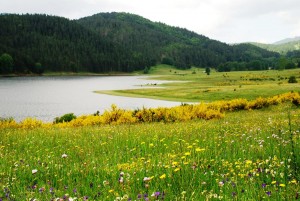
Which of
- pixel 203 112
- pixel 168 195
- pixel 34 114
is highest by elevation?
pixel 168 195

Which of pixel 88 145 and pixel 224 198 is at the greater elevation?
pixel 224 198

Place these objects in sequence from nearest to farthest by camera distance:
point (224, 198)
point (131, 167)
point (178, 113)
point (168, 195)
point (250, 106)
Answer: point (224, 198) → point (168, 195) → point (131, 167) → point (178, 113) → point (250, 106)

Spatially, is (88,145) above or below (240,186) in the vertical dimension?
below

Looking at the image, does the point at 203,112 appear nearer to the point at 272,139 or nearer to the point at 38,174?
the point at 272,139

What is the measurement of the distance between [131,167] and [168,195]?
2280 millimetres

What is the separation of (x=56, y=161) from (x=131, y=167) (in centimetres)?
228

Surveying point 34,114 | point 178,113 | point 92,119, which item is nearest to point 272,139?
point 178,113

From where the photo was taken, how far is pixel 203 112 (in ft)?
94.3

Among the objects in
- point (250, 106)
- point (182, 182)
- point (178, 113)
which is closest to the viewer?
point (182, 182)

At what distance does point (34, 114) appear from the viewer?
51.9 meters

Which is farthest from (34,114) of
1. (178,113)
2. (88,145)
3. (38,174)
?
(38,174)

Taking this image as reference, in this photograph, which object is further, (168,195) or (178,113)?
(178,113)

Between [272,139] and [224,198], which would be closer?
[224,198]

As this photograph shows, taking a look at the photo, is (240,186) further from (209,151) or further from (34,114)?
(34,114)
